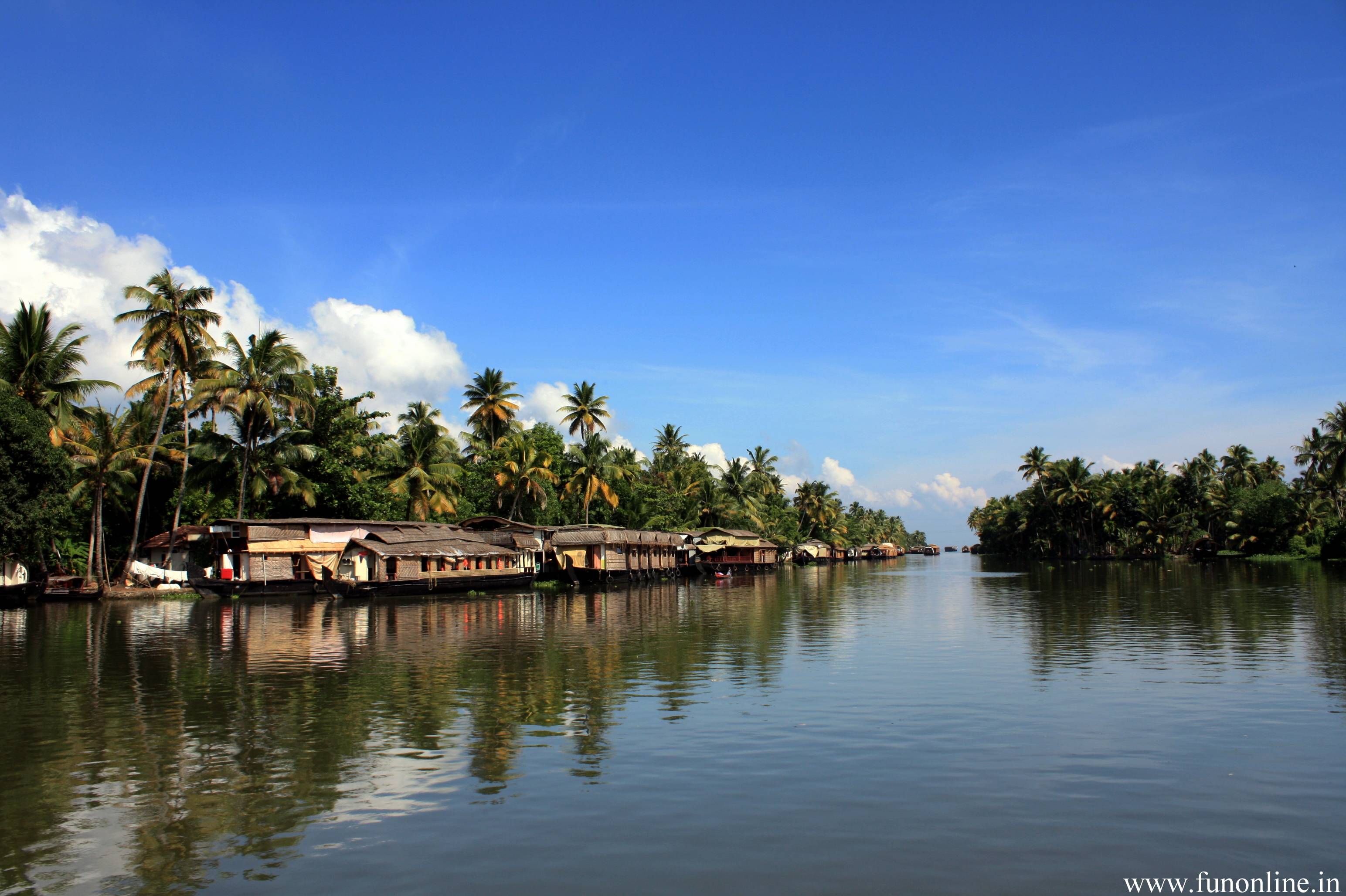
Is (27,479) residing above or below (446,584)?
above

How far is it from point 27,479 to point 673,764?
35.2m

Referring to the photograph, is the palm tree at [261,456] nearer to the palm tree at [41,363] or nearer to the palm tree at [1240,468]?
the palm tree at [41,363]

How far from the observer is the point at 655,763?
11.1 meters

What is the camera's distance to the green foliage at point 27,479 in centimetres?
3403

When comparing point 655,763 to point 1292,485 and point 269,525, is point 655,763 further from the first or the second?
point 1292,485

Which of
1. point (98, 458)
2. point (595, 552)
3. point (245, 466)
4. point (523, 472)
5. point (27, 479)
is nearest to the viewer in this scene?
point (27, 479)

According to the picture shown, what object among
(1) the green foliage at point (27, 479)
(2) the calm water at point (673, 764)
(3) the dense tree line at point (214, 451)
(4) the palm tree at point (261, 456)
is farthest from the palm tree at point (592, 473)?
(2) the calm water at point (673, 764)

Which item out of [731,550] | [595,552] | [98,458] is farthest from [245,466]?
[731,550]

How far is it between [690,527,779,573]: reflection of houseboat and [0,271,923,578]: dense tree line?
13389mm

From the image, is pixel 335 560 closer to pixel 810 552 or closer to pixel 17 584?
pixel 17 584

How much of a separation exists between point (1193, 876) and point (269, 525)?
143 feet

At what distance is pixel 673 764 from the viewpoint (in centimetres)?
1103

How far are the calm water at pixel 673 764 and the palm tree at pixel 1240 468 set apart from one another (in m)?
84.9

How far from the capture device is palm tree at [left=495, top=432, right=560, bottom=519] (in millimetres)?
60219
